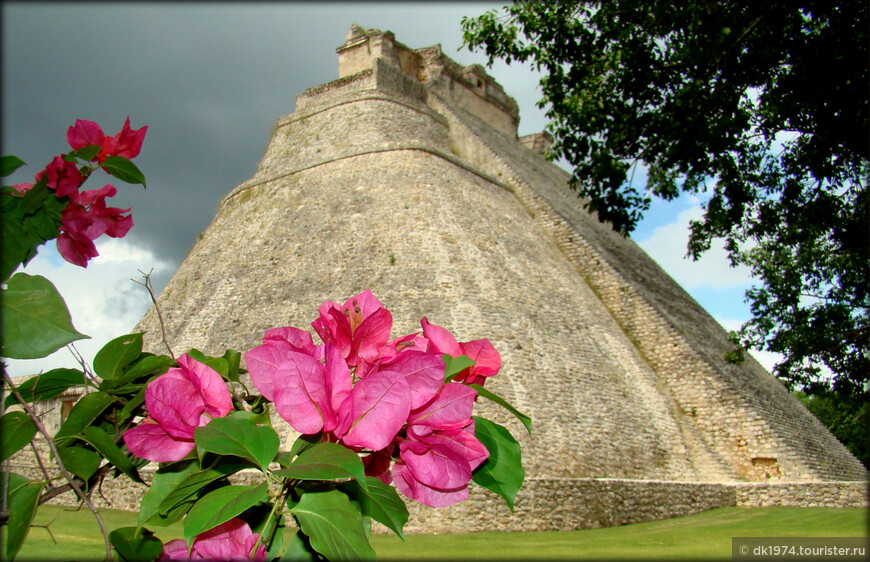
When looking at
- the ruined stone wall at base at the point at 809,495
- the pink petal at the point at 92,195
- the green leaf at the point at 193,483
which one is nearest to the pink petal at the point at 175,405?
the green leaf at the point at 193,483

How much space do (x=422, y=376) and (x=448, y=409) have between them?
89 millimetres

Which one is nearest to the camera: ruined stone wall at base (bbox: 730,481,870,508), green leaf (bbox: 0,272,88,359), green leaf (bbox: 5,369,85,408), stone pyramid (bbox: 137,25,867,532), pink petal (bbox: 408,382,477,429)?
green leaf (bbox: 0,272,88,359)

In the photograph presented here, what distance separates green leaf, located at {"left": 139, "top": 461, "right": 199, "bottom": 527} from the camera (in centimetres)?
102

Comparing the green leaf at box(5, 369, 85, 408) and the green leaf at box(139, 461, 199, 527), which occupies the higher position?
the green leaf at box(5, 369, 85, 408)

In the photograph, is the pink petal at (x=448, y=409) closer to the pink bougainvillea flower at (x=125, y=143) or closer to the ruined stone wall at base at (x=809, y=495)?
the pink bougainvillea flower at (x=125, y=143)

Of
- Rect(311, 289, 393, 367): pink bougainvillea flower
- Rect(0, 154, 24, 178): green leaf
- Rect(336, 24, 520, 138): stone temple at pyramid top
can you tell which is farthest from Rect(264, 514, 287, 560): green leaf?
Rect(336, 24, 520, 138): stone temple at pyramid top

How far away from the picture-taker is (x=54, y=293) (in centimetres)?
101

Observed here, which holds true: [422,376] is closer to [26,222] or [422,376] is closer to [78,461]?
[78,461]

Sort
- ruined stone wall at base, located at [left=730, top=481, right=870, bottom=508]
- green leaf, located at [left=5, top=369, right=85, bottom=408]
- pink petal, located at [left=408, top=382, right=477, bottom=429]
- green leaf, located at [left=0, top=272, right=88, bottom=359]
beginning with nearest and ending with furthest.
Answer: green leaf, located at [left=0, top=272, right=88, bottom=359]
pink petal, located at [left=408, top=382, right=477, bottom=429]
green leaf, located at [left=5, top=369, right=85, bottom=408]
ruined stone wall at base, located at [left=730, top=481, right=870, bottom=508]

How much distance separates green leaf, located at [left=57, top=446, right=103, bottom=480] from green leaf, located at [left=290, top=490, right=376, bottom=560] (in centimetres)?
41

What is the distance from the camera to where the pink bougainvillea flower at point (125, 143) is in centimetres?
136

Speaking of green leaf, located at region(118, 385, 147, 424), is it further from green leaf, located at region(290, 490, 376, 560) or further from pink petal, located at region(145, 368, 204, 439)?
green leaf, located at region(290, 490, 376, 560)

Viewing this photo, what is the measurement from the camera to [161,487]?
105 cm

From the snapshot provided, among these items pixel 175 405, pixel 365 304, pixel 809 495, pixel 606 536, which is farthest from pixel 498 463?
pixel 809 495
